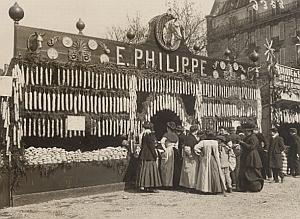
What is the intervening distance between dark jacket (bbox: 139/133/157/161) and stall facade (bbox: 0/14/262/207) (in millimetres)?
656

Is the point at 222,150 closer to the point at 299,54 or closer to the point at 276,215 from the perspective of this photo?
the point at 276,215

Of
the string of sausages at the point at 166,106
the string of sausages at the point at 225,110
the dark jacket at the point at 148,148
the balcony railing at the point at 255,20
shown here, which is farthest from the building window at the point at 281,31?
the dark jacket at the point at 148,148

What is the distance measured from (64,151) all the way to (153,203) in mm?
2275

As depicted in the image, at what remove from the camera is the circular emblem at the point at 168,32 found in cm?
1209

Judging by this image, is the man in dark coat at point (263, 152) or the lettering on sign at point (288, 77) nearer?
the man in dark coat at point (263, 152)

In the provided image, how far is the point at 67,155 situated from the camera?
9.82m

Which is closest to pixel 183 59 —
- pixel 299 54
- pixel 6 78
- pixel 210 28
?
→ pixel 6 78

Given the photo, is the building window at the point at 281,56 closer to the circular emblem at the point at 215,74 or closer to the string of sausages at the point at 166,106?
the circular emblem at the point at 215,74

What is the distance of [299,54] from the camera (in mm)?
28125

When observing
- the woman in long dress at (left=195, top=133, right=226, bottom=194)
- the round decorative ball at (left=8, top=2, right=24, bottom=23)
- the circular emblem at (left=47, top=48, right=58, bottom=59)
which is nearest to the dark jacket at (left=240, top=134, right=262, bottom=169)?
the woman in long dress at (left=195, top=133, right=226, bottom=194)

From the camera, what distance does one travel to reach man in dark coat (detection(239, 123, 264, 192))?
10797mm

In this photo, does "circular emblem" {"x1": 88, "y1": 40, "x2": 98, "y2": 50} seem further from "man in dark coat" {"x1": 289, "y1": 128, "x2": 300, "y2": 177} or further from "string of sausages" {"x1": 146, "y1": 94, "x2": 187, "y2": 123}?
"man in dark coat" {"x1": 289, "y1": 128, "x2": 300, "y2": 177}

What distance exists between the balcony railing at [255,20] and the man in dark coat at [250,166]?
2398 cm

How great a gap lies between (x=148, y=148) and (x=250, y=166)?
2.53 metres
